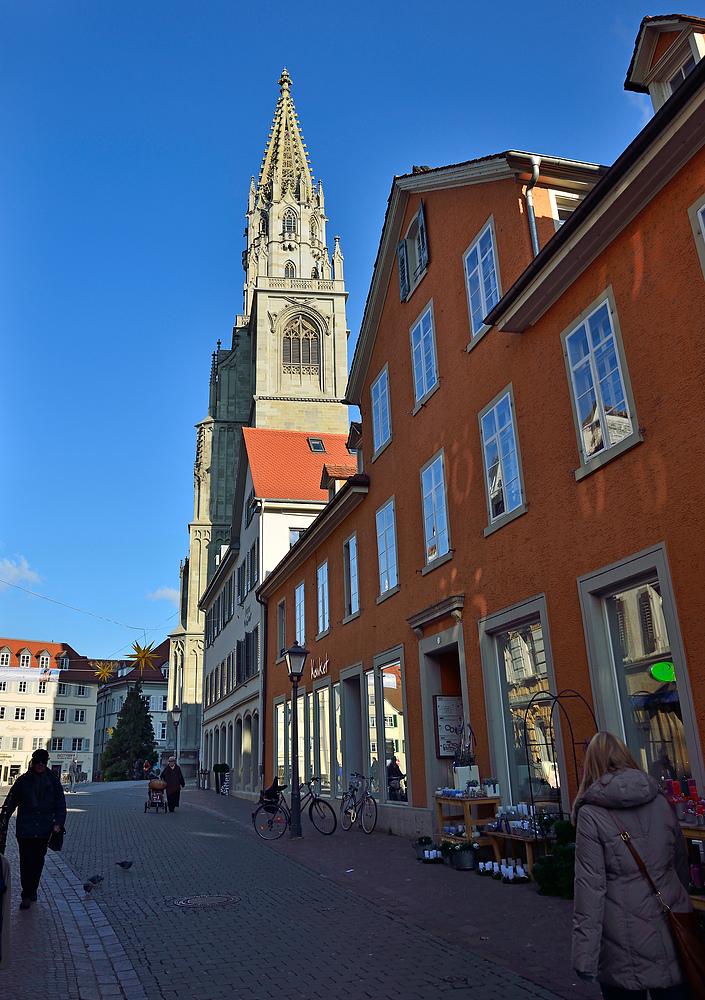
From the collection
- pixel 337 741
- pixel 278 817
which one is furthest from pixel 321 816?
pixel 337 741

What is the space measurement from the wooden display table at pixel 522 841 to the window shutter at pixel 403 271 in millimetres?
10526

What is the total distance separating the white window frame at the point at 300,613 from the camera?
24250mm

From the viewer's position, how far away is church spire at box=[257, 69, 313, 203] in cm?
7381

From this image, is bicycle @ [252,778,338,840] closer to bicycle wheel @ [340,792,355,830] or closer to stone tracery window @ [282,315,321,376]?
bicycle wheel @ [340,792,355,830]

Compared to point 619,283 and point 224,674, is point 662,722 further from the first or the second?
point 224,674

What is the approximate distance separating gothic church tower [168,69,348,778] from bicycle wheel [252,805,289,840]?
41.3m

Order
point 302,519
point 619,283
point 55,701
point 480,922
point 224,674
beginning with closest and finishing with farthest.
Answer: point 480,922 < point 619,283 < point 302,519 < point 224,674 < point 55,701

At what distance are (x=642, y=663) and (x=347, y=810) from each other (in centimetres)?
1030

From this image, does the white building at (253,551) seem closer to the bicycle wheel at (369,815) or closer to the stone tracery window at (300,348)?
the bicycle wheel at (369,815)

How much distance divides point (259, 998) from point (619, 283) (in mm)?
7862

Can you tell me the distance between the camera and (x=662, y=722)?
8.30 m

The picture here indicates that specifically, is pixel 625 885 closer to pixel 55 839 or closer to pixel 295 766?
pixel 55 839

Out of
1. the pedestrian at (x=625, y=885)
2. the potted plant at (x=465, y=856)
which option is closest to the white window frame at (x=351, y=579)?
the potted plant at (x=465, y=856)

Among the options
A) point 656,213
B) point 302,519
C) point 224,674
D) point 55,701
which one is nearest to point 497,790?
point 656,213
